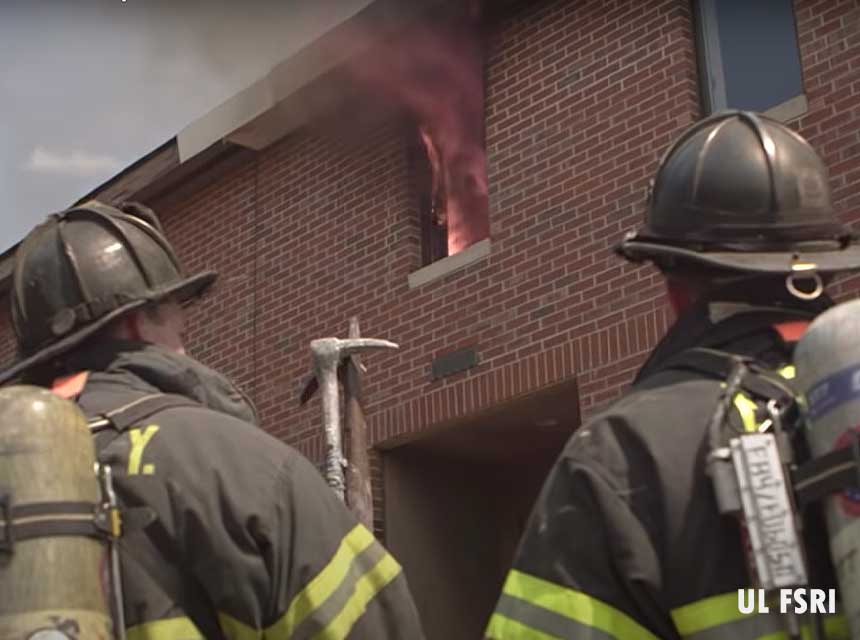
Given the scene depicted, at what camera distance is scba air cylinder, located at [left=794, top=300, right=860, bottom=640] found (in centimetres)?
209

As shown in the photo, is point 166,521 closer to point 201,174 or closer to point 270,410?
point 270,410

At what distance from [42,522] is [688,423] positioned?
110 centimetres

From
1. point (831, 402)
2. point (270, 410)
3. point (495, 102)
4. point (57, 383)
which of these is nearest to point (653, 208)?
point (831, 402)

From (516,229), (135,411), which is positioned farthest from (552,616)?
(516,229)

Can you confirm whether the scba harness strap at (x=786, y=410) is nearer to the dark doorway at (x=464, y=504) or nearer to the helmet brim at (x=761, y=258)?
the helmet brim at (x=761, y=258)

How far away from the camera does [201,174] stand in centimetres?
1059

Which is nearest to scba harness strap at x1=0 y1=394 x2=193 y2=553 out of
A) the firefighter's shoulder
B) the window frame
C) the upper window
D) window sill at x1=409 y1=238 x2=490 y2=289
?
the firefighter's shoulder

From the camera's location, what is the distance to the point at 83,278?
3.29 metres

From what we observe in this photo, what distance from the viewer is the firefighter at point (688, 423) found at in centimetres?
229

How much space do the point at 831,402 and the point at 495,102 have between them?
21.9 ft

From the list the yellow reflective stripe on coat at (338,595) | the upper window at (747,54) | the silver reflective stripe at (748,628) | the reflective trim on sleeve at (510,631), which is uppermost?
the upper window at (747,54)

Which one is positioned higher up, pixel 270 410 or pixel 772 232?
pixel 270 410

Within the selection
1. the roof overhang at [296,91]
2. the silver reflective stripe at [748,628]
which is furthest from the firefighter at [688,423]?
the roof overhang at [296,91]

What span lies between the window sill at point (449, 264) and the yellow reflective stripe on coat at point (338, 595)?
5454 mm
